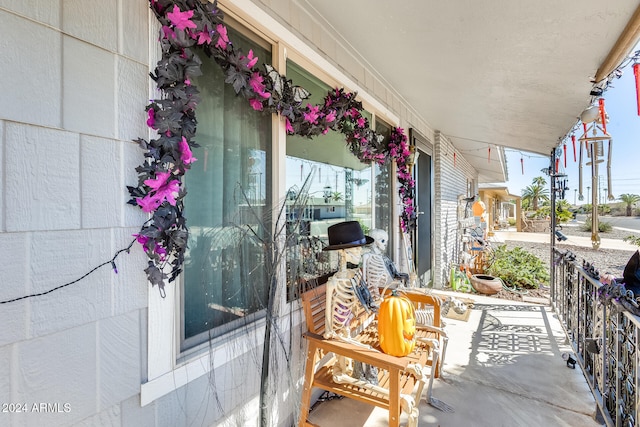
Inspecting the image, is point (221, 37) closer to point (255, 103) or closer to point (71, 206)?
point (255, 103)

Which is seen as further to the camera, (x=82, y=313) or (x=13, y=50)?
(x=82, y=313)

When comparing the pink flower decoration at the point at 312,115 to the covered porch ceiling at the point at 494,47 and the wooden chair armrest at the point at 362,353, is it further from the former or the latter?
the wooden chair armrest at the point at 362,353

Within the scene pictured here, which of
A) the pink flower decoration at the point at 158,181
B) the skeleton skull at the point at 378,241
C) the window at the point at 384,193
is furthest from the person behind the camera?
the window at the point at 384,193

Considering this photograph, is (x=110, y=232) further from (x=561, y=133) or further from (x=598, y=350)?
(x=561, y=133)

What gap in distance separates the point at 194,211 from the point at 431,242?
4.79 meters

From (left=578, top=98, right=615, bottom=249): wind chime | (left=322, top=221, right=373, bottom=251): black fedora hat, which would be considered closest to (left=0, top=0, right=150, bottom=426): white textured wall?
(left=322, top=221, right=373, bottom=251): black fedora hat

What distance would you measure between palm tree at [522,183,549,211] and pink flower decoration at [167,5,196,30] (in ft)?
96.5

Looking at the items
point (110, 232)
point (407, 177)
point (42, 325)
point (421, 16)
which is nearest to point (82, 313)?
point (42, 325)

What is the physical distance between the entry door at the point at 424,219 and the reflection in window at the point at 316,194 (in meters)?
1.99

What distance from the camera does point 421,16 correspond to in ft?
6.73

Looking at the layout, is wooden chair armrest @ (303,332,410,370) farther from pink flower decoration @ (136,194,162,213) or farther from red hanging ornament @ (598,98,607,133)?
red hanging ornament @ (598,98,607,133)

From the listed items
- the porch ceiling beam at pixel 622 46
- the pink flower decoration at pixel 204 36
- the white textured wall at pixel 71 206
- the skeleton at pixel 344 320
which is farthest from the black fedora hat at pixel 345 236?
the porch ceiling beam at pixel 622 46

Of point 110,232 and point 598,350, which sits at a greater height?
point 110,232

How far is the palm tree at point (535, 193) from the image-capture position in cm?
2467
